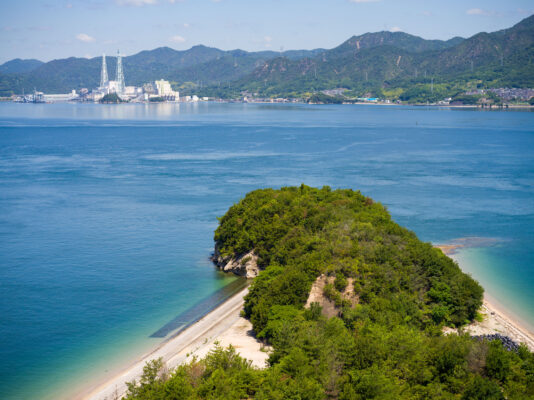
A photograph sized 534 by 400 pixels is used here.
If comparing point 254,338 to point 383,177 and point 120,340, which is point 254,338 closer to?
point 120,340

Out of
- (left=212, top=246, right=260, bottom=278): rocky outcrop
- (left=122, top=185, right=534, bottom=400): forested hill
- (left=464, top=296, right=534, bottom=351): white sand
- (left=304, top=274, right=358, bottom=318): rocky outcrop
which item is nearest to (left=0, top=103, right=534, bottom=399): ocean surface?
(left=212, top=246, right=260, bottom=278): rocky outcrop

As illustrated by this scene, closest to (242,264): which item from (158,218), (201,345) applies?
(201,345)

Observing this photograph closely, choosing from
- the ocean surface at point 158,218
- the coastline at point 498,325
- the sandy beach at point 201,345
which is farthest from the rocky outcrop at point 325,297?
the ocean surface at point 158,218

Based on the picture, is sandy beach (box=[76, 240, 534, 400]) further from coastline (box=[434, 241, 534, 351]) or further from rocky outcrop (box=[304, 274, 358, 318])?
rocky outcrop (box=[304, 274, 358, 318])

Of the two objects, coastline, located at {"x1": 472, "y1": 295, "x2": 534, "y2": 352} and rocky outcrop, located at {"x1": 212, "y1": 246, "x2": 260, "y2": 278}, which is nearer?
coastline, located at {"x1": 472, "y1": 295, "x2": 534, "y2": 352}

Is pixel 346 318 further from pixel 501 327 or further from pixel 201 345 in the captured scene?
pixel 501 327

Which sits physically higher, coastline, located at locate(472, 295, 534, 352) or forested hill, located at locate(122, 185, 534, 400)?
forested hill, located at locate(122, 185, 534, 400)
